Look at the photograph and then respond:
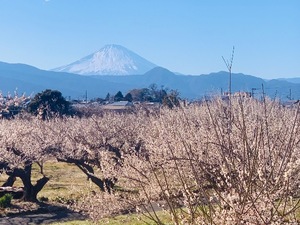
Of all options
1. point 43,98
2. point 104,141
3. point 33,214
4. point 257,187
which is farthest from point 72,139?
point 43,98

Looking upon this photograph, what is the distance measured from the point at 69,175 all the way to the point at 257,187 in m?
27.6

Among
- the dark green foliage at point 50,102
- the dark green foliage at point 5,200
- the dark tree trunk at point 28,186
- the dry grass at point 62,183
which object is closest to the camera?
the dark green foliage at point 5,200

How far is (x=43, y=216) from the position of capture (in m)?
19.3

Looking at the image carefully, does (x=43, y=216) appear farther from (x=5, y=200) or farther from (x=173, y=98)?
(x=173, y=98)

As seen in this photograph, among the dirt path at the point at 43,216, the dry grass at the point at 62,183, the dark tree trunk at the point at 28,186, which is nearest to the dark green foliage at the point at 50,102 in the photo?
the dry grass at the point at 62,183

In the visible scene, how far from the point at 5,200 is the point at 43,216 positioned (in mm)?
2166

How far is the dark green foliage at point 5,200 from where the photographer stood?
20062 mm

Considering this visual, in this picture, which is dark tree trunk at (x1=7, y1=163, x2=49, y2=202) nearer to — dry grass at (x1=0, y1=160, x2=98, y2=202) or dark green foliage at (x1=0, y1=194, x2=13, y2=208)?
dry grass at (x1=0, y1=160, x2=98, y2=202)

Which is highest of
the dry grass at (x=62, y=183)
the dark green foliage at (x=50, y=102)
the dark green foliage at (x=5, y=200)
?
the dark green foliage at (x=50, y=102)

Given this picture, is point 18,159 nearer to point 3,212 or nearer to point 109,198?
point 3,212

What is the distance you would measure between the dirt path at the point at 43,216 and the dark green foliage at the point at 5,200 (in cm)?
94

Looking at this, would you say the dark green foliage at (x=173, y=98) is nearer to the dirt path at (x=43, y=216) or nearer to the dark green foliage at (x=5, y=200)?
the dirt path at (x=43, y=216)

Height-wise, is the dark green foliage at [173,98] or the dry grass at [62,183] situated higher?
the dark green foliage at [173,98]

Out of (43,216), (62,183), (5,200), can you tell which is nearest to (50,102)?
(62,183)
